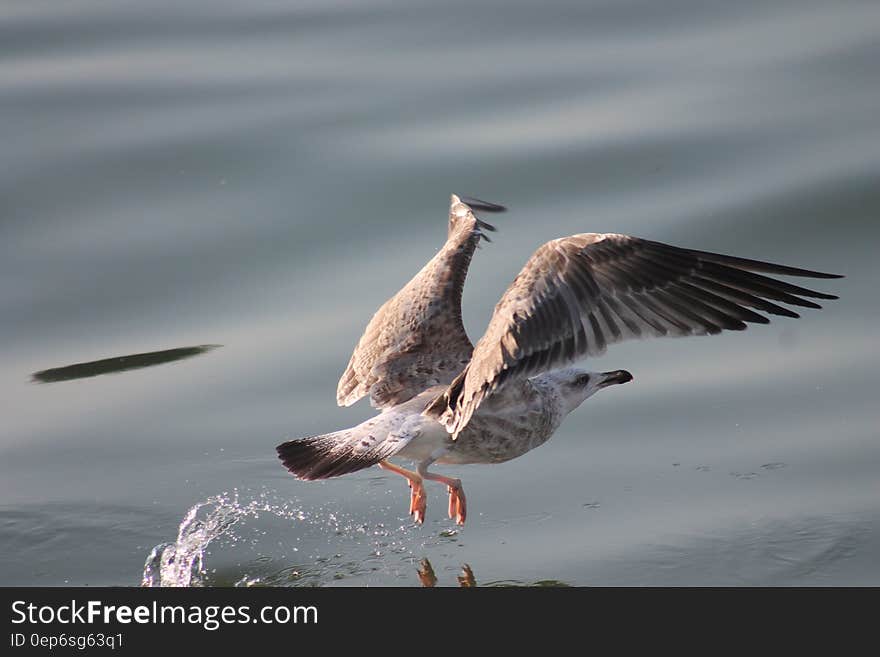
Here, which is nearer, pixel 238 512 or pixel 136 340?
pixel 238 512

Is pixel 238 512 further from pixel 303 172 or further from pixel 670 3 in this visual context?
pixel 670 3

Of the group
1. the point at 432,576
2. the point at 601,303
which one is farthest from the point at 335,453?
the point at 601,303

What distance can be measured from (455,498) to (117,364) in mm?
2701

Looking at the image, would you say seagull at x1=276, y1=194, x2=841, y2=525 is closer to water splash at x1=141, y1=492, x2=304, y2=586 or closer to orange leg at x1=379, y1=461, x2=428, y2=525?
orange leg at x1=379, y1=461, x2=428, y2=525

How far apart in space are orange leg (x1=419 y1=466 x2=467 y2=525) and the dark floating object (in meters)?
2.39

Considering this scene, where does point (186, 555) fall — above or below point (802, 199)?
below

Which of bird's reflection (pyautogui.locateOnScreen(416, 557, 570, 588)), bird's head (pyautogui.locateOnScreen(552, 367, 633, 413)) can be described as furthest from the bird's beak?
bird's reflection (pyautogui.locateOnScreen(416, 557, 570, 588))

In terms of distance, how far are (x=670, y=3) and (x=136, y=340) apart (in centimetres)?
559

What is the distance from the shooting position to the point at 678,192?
370 inches

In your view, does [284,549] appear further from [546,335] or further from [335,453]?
[546,335]

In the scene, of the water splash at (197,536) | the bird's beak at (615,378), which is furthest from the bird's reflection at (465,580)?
the bird's beak at (615,378)

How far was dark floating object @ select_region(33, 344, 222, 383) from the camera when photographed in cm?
786
